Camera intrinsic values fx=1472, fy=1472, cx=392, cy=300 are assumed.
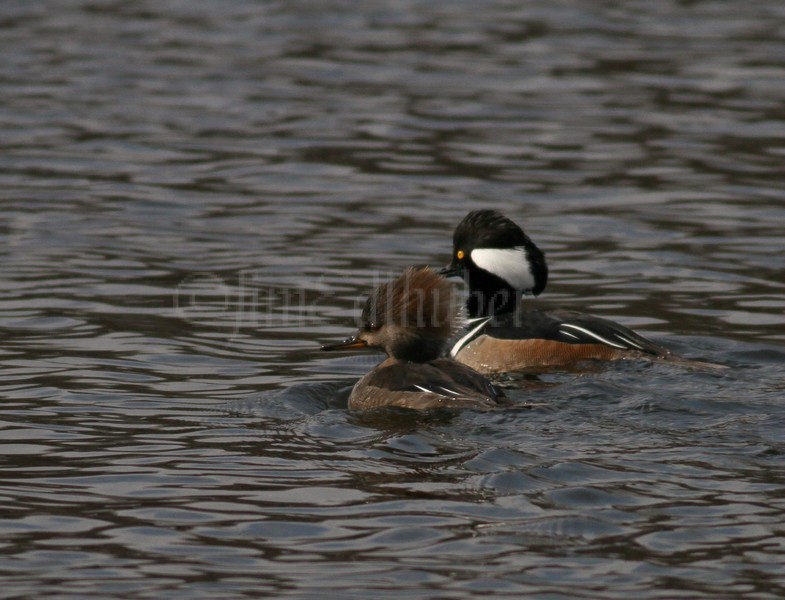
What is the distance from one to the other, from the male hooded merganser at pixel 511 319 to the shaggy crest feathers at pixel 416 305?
1.28 meters

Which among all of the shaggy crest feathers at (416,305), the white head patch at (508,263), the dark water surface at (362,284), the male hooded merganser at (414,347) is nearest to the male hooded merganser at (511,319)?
the white head patch at (508,263)

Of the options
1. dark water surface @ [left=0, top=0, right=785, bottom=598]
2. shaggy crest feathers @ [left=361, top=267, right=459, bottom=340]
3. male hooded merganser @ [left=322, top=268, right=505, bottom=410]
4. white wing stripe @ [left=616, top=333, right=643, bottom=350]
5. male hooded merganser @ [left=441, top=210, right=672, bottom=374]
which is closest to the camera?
dark water surface @ [left=0, top=0, right=785, bottom=598]

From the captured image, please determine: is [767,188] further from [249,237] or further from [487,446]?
[487,446]

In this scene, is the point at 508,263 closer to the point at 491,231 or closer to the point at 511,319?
the point at 491,231

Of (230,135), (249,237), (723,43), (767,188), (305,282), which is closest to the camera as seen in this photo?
(305,282)

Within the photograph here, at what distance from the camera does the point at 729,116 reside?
16672 mm

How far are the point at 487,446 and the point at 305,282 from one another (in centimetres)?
464

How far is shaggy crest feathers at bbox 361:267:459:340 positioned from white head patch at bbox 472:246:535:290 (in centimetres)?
162

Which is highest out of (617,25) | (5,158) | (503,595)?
(617,25)

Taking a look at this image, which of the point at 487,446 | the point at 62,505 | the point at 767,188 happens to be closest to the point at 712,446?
the point at 487,446

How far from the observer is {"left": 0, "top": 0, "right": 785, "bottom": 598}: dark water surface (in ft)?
20.5

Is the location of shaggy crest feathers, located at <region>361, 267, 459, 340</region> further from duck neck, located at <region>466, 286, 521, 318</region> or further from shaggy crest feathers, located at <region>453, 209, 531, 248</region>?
duck neck, located at <region>466, 286, 521, 318</region>

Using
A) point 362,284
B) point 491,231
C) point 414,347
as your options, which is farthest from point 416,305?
point 362,284

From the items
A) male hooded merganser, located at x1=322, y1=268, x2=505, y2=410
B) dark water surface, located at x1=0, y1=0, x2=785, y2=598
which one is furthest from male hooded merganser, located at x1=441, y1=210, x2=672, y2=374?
male hooded merganser, located at x1=322, y1=268, x2=505, y2=410
